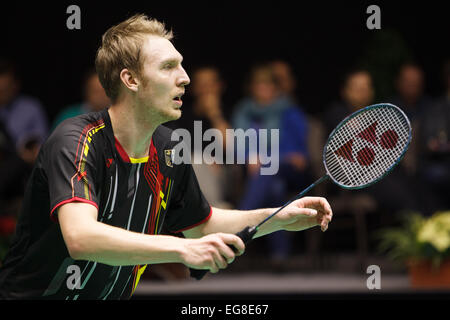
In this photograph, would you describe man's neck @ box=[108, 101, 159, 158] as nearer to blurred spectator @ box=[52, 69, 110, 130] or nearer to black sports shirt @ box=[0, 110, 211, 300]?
black sports shirt @ box=[0, 110, 211, 300]

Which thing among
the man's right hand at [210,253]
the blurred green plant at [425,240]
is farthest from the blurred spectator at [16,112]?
the man's right hand at [210,253]

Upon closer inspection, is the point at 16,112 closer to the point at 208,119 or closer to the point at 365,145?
the point at 208,119

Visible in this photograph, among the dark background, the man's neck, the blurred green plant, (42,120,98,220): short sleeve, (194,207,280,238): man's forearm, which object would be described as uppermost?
the dark background

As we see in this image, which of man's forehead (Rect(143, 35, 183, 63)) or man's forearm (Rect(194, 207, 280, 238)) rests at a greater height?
man's forehead (Rect(143, 35, 183, 63))

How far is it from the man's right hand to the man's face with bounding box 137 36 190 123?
52 centimetres

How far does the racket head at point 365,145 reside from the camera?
2.58 m

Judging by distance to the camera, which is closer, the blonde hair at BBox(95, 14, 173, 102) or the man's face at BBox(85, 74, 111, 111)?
the blonde hair at BBox(95, 14, 173, 102)

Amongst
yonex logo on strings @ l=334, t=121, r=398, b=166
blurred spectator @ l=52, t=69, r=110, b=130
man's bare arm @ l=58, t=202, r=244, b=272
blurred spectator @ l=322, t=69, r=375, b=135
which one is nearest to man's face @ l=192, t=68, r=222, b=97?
blurred spectator @ l=52, t=69, r=110, b=130

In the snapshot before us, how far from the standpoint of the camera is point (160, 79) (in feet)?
7.67

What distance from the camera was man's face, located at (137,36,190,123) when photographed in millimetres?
2338

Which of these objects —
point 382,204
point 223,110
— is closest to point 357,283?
point 382,204

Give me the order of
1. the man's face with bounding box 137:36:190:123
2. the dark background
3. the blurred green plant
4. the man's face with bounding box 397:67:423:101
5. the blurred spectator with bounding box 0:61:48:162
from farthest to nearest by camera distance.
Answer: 1. the dark background
2. the man's face with bounding box 397:67:423:101
3. the blurred spectator with bounding box 0:61:48:162
4. the blurred green plant
5. the man's face with bounding box 137:36:190:123

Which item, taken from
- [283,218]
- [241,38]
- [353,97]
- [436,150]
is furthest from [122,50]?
[241,38]
